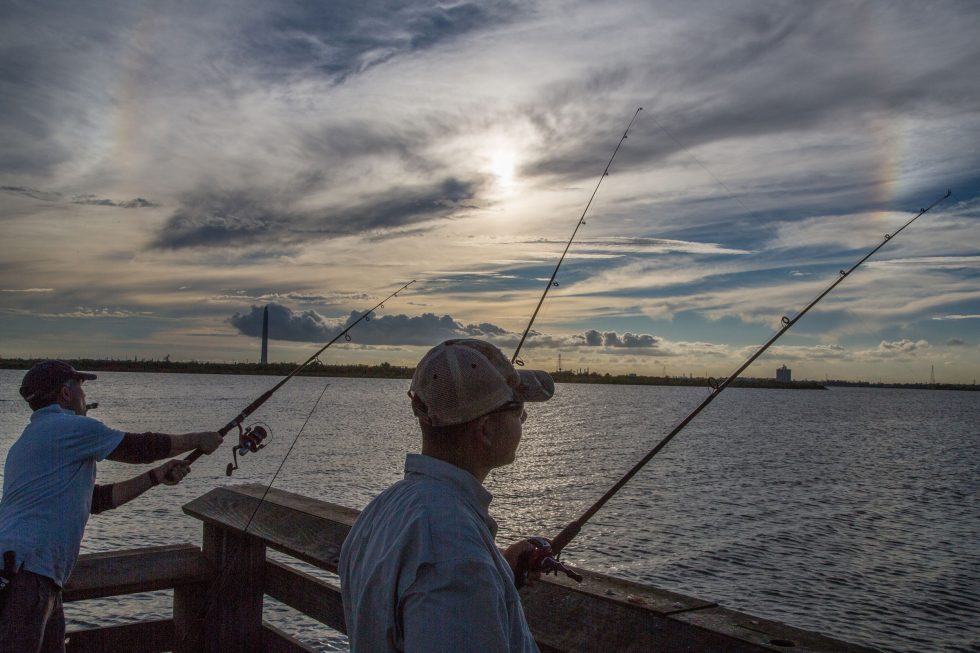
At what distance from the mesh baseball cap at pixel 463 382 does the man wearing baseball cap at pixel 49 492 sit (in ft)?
8.23

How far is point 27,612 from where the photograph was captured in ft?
11.0

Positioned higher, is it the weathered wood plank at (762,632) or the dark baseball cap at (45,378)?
the dark baseball cap at (45,378)

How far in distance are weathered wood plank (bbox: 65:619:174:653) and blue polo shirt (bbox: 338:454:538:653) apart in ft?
9.76

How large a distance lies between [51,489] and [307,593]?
4.01 feet

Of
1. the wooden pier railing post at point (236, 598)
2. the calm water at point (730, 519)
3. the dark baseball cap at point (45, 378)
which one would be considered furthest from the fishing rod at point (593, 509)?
the calm water at point (730, 519)

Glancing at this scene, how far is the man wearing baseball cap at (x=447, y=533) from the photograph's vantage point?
1401 millimetres

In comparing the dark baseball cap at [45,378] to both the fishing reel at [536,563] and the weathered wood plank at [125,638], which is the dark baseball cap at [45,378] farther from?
the fishing reel at [536,563]

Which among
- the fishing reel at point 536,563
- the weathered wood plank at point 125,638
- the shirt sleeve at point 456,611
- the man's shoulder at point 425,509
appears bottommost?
the weathered wood plank at point 125,638

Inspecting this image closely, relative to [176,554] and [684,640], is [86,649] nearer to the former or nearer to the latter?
[176,554]

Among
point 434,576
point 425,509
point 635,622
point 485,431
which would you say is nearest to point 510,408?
point 485,431

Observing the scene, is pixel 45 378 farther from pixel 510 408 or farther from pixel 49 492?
pixel 510 408

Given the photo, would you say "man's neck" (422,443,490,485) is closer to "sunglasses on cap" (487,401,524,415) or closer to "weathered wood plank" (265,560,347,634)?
"sunglasses on cap" (487,401,524,415)

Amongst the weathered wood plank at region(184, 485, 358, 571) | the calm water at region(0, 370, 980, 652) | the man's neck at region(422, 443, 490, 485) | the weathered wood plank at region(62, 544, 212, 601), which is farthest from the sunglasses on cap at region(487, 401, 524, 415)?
the calm water at region(0, 370, 980, 652)

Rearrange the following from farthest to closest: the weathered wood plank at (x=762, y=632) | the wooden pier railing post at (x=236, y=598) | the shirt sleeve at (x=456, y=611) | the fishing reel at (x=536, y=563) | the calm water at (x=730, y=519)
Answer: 1. the calm water at (x=730, y=519)
2. the wooden pier railing post at (x=236, y=598)
3. the fishing reel at (x=536, y=563)
4. the weathered wood plank at (x=762, y=632)
5. the shirt sleeve at (x=456, y=611)
